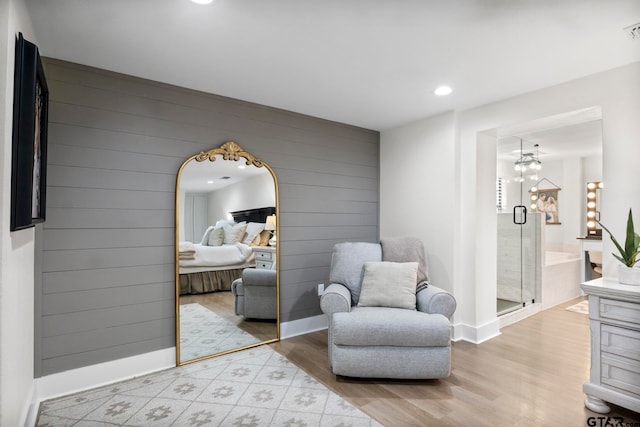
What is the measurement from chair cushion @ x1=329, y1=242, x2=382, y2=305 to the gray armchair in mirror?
24.7 inches

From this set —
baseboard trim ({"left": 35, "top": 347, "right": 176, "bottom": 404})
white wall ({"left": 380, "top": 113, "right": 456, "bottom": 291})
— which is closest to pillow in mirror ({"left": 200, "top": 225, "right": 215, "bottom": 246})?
baseboard trim ({"left": 35, "top": 347, "right": 176, "bottom": 404})

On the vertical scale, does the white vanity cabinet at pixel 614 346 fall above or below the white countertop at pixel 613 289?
below

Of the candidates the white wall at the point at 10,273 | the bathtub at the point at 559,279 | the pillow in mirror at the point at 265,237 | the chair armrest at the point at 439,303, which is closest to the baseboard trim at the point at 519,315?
the bathtub at the point at 559,279

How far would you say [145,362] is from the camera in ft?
8.56

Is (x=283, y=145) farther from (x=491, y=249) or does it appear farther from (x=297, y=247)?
(x=491, y=249)

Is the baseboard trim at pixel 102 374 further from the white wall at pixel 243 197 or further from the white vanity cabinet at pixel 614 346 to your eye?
the white vanity cabinet at pixel 614 346

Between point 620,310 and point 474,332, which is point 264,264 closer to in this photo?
point 474,332

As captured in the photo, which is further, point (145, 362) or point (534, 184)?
point (534, 184)

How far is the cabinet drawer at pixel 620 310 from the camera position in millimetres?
1982

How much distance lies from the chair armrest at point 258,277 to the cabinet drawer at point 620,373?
2.58 meters

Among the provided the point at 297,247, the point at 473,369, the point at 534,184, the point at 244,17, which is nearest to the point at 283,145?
the point at 297,247

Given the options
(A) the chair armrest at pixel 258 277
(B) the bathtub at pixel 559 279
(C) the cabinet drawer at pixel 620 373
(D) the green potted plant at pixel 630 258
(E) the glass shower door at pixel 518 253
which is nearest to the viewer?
(C) the cabinet drawer at pixel 620 373

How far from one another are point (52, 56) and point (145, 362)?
2.32 m

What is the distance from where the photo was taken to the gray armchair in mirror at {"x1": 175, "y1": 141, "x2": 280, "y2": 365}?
9.27 feet
